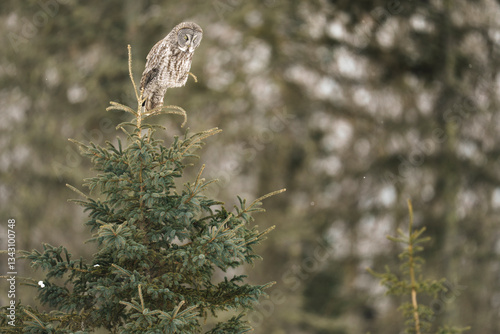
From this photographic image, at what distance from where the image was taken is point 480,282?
548cm

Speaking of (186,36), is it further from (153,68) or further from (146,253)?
(146,253)

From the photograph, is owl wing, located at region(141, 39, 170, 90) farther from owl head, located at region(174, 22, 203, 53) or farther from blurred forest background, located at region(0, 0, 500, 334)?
blurred forest background, located at region(0, 0, 500, 334)

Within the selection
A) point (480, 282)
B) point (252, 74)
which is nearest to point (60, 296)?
point (252, 74)

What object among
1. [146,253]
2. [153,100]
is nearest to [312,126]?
[153,100]

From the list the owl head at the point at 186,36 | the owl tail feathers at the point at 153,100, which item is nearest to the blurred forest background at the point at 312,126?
the owl tail feathers at the point at 153,100

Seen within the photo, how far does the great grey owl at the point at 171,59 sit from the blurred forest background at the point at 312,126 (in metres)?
2.89

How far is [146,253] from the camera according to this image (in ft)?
5.26

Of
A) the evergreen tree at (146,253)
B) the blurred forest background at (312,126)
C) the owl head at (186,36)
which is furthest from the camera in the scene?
the blurred forest background at (312,126)

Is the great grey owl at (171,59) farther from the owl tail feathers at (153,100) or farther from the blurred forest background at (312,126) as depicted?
the blurred forest background at (312,126)

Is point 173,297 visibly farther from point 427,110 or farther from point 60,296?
point 427,110

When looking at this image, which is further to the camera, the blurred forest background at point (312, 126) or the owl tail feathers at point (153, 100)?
the blurred forest background at point (312, 126)

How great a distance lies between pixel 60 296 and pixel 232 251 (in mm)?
599

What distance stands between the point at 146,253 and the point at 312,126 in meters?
3.81

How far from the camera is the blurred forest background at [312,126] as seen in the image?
495 centimetres
